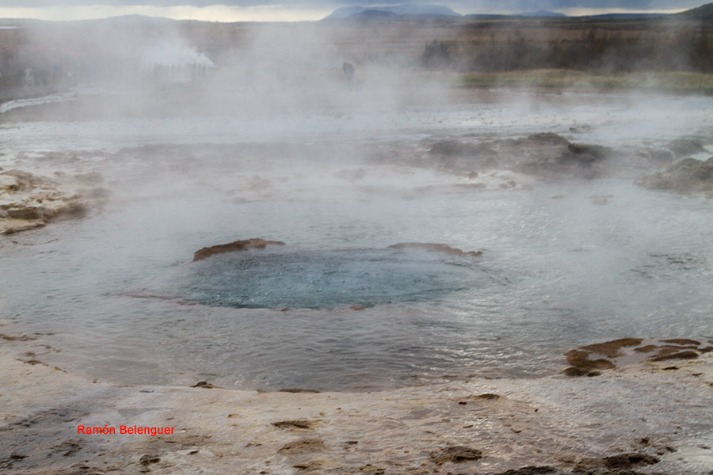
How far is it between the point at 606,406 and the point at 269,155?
7.81 m

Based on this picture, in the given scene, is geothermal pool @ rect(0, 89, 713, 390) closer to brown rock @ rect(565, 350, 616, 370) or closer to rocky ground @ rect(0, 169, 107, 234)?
brown rock @ rect(565, 350, 616, 370)

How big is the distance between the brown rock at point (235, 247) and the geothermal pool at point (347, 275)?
0.11 metres

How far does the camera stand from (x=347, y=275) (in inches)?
188

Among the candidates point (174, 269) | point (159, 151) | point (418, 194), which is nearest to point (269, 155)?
point (159, 151)

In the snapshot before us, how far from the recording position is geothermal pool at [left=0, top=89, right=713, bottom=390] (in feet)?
11.8

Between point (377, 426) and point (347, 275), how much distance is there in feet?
7.04

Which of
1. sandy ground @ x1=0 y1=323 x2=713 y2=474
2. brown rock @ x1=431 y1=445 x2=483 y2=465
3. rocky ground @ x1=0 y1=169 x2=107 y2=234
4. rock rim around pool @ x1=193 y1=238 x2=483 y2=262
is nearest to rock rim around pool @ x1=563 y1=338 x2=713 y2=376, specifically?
sandy ground @ x1=0 y1=323 x2=713 y2=474

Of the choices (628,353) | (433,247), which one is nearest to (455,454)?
(628,353)

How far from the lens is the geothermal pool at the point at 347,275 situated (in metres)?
3.59

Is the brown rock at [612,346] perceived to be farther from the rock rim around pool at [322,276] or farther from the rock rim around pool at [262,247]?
the rock rim around pool at [262,247]

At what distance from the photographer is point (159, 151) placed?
10.6m

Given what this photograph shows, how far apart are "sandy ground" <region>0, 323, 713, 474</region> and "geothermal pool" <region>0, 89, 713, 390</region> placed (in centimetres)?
30

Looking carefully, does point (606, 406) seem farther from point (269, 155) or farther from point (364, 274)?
point (269, 155)

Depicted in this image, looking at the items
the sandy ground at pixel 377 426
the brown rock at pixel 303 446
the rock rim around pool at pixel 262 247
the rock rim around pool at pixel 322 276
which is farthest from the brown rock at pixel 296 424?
→ the rock rim around pool at pixel 262 247
